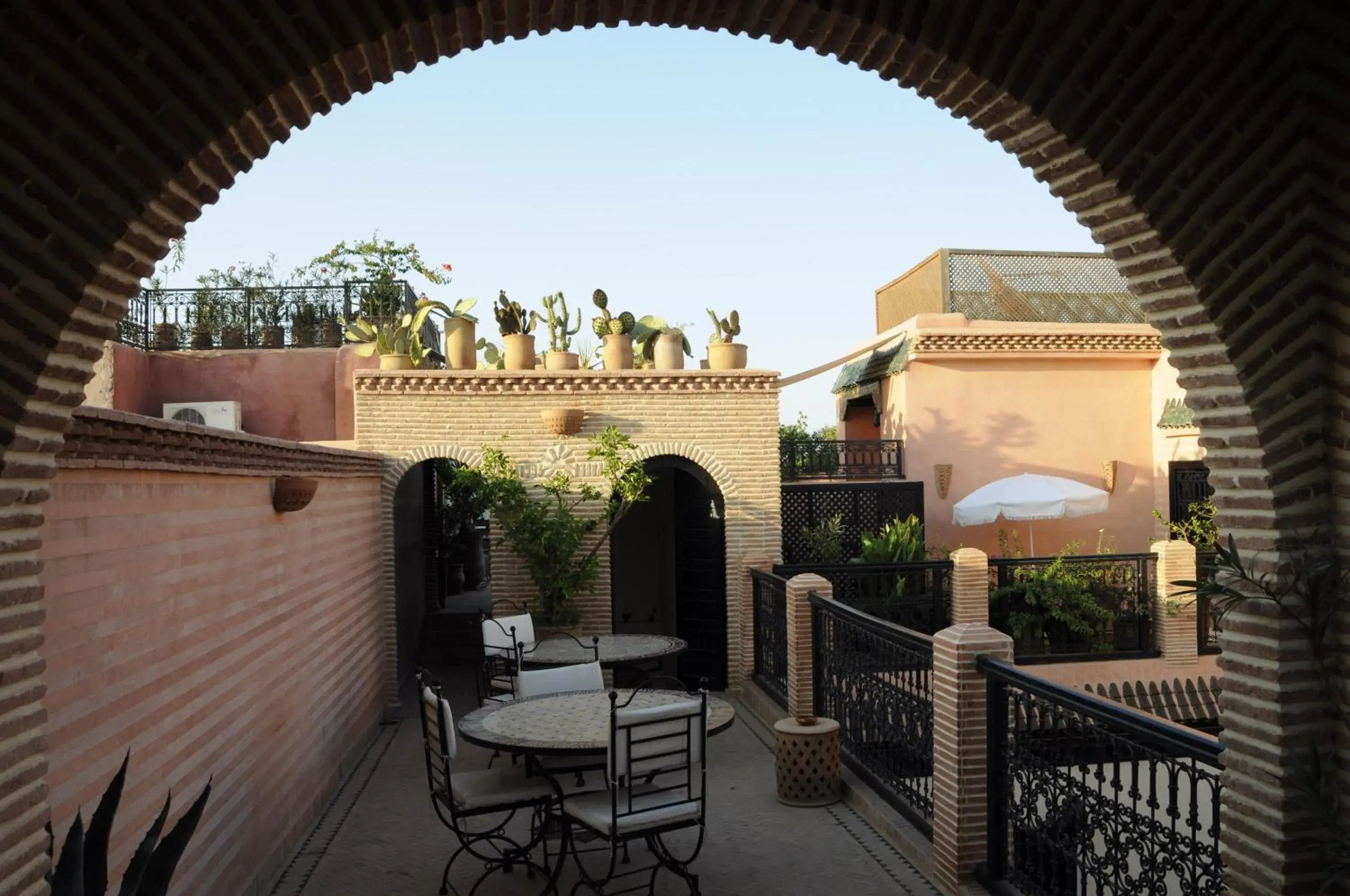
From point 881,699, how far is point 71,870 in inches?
209

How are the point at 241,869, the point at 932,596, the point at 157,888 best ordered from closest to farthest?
1. the point at 157,888
2. the point at 241,869
3. the point at 932,596

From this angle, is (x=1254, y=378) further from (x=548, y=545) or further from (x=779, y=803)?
(x=548, y=545)

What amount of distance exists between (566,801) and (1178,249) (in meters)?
3.91

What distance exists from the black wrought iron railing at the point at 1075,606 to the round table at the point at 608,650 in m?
6.22

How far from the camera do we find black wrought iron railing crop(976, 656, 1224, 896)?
4078 mm

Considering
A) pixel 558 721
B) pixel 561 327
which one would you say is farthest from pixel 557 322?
pixel 558 721

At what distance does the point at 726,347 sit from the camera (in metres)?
12.7

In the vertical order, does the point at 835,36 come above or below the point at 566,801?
above

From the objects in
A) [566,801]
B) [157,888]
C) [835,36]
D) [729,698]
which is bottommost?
[729,698]

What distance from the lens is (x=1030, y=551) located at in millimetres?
16578

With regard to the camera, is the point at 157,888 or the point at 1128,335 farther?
the point at 1128,335

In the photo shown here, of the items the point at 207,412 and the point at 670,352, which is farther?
the point at 207,412

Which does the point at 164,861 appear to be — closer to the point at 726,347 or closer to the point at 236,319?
the point at 726,347

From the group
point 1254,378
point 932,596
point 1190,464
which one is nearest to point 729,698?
point 932,596
